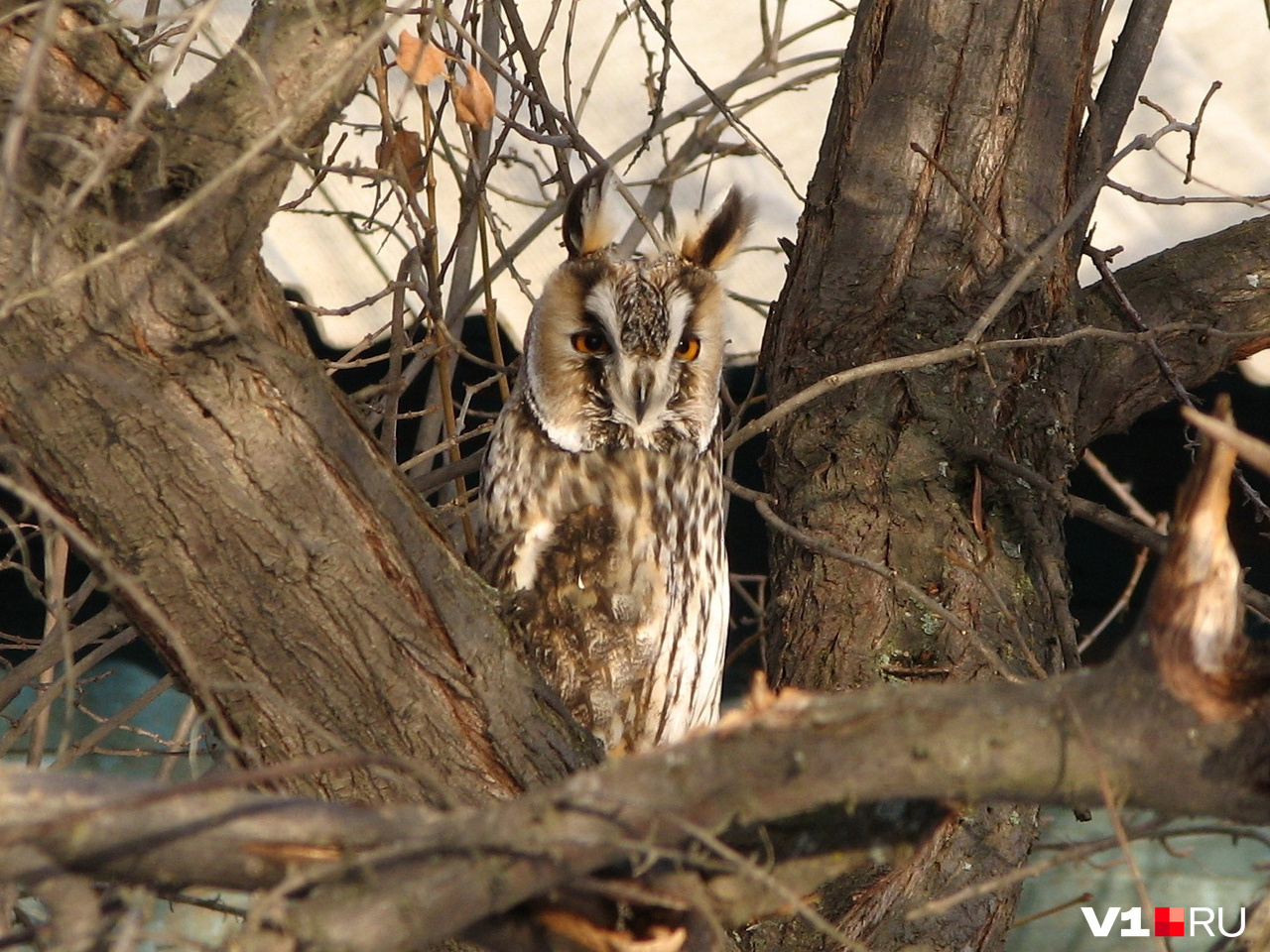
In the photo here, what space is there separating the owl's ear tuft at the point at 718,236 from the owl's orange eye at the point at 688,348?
164 millimetres

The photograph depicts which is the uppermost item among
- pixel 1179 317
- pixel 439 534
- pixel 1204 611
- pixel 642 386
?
pixel 1179 317

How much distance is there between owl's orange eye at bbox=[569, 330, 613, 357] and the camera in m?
2.28

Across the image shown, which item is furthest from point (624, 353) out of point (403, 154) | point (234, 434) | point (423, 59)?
point (234, 434)

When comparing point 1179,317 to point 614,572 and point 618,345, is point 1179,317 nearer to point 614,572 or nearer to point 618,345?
point 618,345

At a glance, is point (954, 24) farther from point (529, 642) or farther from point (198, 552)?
point (198, 552)

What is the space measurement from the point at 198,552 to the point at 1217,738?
99cm

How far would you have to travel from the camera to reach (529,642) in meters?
2.11

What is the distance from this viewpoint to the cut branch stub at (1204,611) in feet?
3.46

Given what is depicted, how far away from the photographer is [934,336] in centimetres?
221

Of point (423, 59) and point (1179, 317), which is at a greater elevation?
point (423, 59)

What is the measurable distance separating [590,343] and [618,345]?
0.07 meters

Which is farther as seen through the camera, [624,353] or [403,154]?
[624,353]

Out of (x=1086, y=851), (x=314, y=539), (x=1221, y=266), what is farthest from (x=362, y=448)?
(x=1221, y=266)

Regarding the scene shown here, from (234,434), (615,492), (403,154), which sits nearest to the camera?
(234,434)
